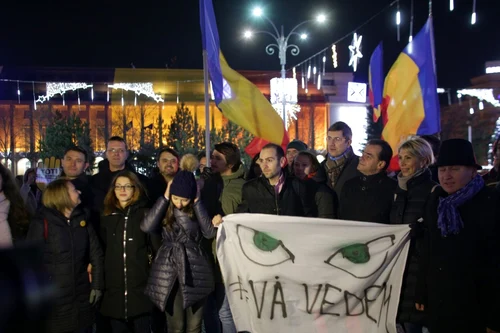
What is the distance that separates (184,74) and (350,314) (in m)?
54.2

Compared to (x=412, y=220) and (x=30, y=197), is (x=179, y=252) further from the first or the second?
(x=30, y=197)

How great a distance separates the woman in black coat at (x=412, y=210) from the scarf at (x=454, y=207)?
59 centimetres

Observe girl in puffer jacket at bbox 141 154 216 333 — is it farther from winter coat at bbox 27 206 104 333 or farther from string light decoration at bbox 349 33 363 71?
string light decoration at bbox 349 33 363 71

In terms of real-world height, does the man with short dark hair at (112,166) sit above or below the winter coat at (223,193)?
above

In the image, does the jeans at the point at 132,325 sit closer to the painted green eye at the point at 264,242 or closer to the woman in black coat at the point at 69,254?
the woman in black coat at the point at 69,254

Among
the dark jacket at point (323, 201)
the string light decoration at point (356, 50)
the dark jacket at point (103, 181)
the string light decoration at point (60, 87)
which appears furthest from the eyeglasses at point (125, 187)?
the string light decoration at point (60, 87)

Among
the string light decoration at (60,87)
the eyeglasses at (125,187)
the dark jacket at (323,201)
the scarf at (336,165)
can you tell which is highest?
the string light decoration at (60,87)

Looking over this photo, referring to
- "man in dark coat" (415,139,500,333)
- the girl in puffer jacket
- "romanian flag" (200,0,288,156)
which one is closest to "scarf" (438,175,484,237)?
"man in dark coat" (415,139,500,333)

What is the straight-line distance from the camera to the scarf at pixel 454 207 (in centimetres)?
361

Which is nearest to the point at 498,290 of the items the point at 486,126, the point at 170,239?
the point at 170,239

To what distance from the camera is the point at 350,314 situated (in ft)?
15.0

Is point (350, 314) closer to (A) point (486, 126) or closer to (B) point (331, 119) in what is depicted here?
(A) point (486, 126)

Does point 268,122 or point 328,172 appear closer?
point 328,172

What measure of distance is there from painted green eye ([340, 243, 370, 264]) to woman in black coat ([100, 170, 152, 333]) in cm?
177
